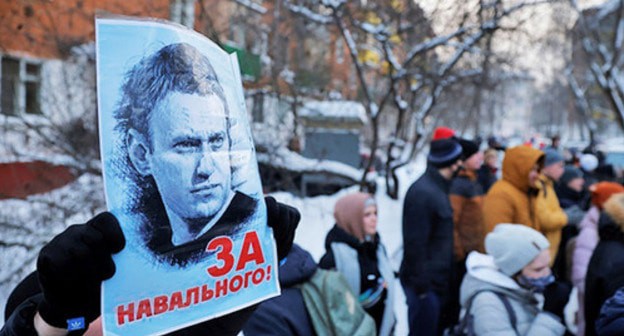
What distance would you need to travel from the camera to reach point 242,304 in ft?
3.82

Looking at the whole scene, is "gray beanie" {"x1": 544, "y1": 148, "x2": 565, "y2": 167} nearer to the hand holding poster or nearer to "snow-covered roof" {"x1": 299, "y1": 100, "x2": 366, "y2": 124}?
"snow-covered roof" {"x1": 299, "y1": 100, "x2": 366, "y2": 124}

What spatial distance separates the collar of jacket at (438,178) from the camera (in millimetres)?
4068

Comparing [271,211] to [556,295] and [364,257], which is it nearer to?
[364,257]

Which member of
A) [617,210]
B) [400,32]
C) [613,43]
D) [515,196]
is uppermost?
[613,43]

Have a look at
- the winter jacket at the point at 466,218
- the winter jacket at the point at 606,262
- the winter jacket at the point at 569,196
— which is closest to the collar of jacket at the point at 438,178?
the winter jacket at the point at 466,218

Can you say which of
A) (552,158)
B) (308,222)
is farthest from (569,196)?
(308,222)

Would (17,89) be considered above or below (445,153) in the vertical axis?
above

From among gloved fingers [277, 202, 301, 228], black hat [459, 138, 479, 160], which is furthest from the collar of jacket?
gloved fingers [277, 202, 301, 228]

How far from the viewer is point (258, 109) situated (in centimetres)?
821

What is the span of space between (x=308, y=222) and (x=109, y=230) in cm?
719

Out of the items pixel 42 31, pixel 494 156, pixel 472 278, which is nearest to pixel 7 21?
pixel 42 31

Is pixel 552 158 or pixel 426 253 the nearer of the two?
pixel 426 253

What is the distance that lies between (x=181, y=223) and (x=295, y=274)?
47.1 inches

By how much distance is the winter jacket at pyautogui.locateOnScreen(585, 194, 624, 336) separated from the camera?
2766 millimetres
